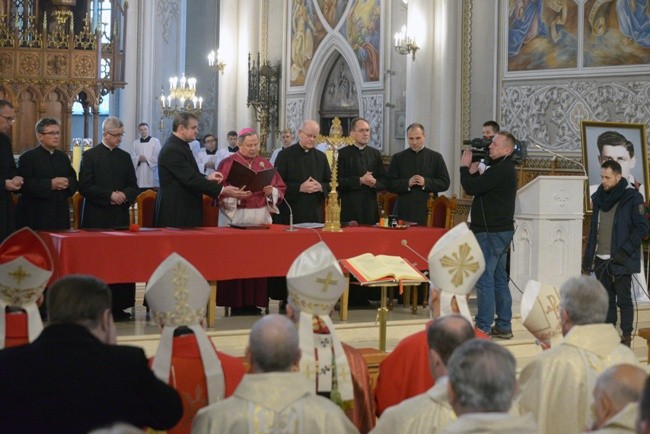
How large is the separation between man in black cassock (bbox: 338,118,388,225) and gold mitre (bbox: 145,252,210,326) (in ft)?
19.2

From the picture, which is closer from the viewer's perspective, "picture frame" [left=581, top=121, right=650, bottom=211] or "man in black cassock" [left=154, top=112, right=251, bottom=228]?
"man in black cassock" [left=154, top=112, right=251, bottom=228]

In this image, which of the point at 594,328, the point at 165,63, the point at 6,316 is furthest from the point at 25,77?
the point at 594,328

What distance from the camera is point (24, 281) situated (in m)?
5.05

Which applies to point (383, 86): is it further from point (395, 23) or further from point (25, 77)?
point (25, 77)

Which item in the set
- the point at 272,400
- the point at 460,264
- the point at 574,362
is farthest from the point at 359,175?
the point at 272,400

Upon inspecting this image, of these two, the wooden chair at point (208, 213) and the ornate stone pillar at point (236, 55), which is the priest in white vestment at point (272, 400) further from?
the ornate stone pillar at point (236, 55)

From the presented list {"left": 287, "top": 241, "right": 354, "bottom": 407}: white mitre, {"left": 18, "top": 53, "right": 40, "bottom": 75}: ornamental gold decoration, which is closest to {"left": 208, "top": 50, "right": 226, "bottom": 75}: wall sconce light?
{"left": 18, "top": 53, "right": 40, "bottom": 75}: ornamental gold decoration

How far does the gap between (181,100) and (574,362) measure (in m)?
17.8

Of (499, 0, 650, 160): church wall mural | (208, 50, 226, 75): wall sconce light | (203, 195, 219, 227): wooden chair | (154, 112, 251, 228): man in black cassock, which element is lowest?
(203, 195, 219, 227): wooden chair

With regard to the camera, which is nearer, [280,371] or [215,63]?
[280,371]

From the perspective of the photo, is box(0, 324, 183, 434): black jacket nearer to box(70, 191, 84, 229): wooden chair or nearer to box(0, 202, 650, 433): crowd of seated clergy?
box(0, 202, 650, 433): crowd of seated clergy

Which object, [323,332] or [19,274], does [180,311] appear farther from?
[19,274]

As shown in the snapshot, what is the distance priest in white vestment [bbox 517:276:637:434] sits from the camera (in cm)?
471

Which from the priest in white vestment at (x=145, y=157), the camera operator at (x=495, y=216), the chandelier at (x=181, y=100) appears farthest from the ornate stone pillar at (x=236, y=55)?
the camera operator at (x=495, y=216)
